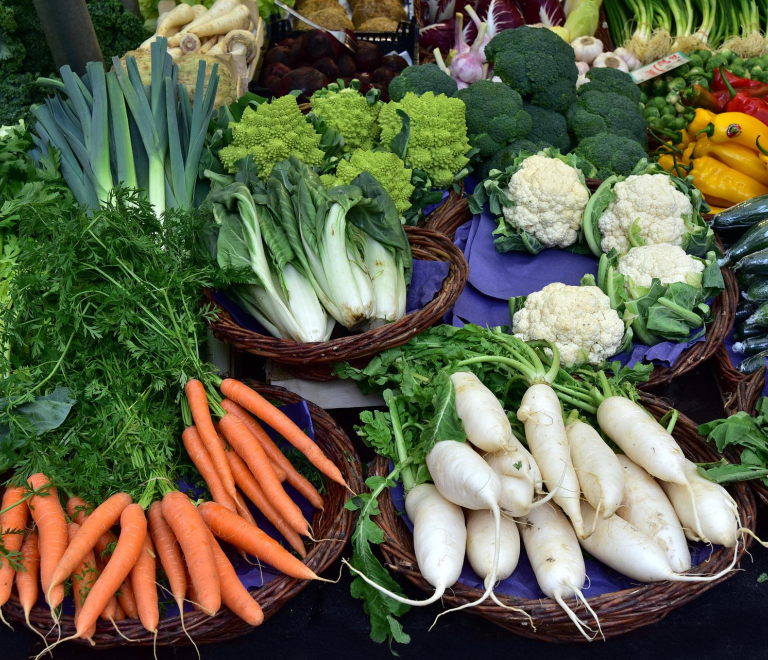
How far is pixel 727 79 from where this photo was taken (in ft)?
11.2

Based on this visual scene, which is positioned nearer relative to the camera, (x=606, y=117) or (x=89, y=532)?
(x=89, y=532)

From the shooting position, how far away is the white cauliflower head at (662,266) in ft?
7.39

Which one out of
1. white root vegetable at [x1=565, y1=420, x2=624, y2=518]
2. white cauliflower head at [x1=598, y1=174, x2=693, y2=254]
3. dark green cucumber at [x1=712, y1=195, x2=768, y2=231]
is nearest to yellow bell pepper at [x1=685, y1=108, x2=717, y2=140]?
dark green cucumber at [x1=712, y1=195, x2=768, y2=231]

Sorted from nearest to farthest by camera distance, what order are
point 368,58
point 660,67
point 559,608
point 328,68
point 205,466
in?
point 559,608 → point 205,466 → point 328,68 → point 368,58 → point 660,67

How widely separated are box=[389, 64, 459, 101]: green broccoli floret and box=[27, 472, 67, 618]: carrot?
2.20 meters

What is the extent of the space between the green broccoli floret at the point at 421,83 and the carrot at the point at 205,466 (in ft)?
6.22

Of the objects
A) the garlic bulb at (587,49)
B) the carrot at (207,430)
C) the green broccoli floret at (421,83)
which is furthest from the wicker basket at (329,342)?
the garlic bulb at (587,49)

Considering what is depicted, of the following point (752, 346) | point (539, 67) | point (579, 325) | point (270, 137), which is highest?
point (270, 137)

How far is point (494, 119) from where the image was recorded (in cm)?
283

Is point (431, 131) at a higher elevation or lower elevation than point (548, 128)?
higher

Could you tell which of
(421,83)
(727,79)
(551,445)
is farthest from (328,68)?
(551,445)

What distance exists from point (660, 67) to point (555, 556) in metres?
3.12

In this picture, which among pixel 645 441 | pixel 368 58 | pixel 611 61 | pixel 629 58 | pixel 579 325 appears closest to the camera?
pixel 645 441

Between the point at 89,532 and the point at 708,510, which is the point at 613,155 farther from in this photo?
the point at 89,532
